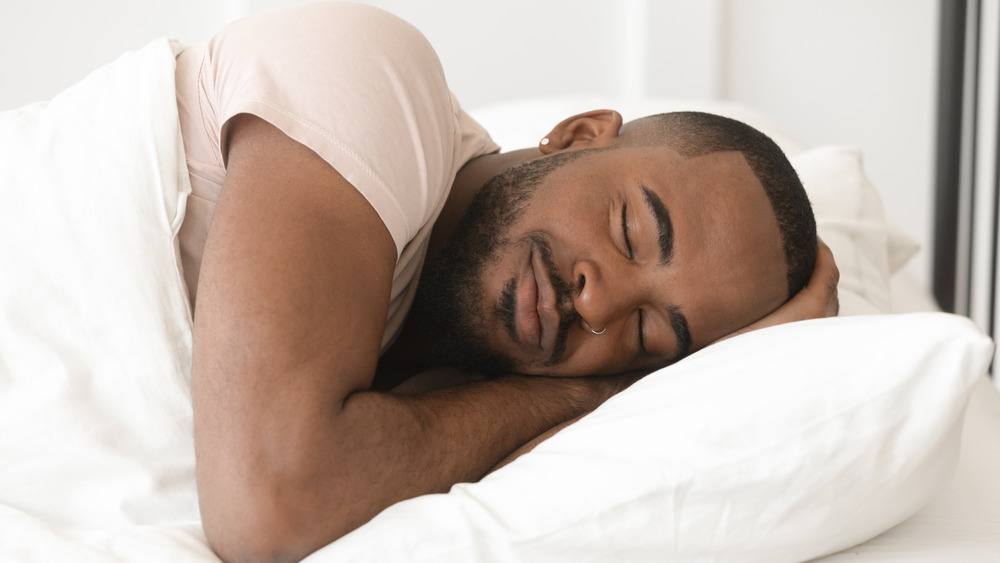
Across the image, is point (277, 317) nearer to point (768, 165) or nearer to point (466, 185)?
point (466, 185)

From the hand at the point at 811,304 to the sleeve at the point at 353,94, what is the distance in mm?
472

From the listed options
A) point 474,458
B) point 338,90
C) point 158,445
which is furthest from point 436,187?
point 158,445

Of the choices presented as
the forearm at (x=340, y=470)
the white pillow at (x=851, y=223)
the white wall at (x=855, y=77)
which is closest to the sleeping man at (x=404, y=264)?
the forearm at (x=340, y=470)

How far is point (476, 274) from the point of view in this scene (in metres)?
1.15

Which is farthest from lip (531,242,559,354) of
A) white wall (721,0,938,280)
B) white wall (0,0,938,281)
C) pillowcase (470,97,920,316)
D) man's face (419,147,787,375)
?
white wall (721,0,938,280)

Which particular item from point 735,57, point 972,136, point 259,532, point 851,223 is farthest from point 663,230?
point 972,136

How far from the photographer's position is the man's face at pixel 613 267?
1089 mm

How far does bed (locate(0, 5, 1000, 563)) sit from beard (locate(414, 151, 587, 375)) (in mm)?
295

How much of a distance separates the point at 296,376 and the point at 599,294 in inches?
16.0

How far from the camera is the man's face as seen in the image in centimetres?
109

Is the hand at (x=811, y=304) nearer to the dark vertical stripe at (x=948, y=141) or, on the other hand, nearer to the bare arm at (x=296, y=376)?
the bare arm at (x=296, y=376)

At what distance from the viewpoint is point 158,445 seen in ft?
3.08

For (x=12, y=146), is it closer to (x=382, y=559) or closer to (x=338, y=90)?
(x=338, y=90)

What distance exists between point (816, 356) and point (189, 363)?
0.67 meters
